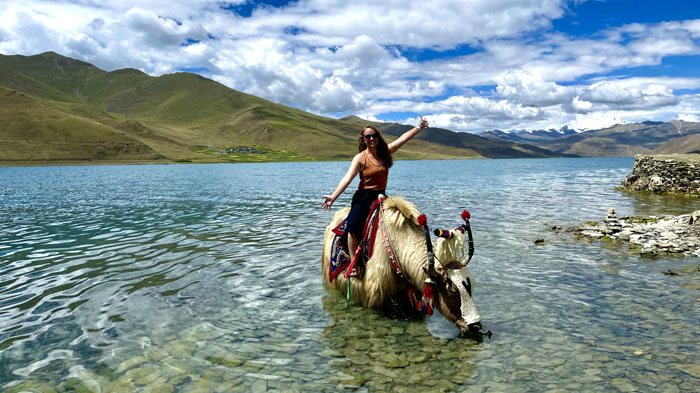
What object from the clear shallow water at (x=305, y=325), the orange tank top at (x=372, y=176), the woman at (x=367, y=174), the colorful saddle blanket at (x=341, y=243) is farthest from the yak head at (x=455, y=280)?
the orange tank top at (x=372, y=176)

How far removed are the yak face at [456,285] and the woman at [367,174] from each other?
1.86 m

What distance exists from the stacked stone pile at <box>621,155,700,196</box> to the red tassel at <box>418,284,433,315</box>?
34218 mm

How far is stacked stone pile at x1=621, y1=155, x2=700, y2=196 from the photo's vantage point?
31531 mm

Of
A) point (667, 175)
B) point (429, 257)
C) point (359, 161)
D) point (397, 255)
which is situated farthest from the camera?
point (667, 175)

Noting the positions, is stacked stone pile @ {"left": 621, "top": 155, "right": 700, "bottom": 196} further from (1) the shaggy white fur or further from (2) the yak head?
(2) the yak head

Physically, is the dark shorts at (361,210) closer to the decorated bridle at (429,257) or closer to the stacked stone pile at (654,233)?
the decorated bridle at (429,257)

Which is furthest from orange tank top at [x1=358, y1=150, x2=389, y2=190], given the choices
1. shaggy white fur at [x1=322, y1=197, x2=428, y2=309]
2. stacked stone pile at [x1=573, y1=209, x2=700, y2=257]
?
stacked stone pile at [x1=573, y1=209, x2=700, y2=257]

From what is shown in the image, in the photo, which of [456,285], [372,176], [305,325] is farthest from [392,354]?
[372,176]

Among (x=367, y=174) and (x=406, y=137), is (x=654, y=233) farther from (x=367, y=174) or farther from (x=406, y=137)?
(x=367, y=174)

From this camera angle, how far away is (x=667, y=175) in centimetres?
3372

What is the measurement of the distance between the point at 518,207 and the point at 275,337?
877 inches

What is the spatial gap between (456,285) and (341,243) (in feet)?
9.64

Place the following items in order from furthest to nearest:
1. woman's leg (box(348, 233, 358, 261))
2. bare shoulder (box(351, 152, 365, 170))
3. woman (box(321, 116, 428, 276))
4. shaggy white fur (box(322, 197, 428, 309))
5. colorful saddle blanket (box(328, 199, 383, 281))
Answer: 1. woman's leg (box(348, 233, 358, 261))
2. colorful saddle blanket (box(328, 199, 383, 281))
3. woman (box(321, 116, 428, 276))
4. bare shoulder (box(351, 152, 365, 170))
5. shaggy white fur (box(322, 197, 428, 309))

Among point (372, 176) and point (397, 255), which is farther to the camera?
point (372, 176)
